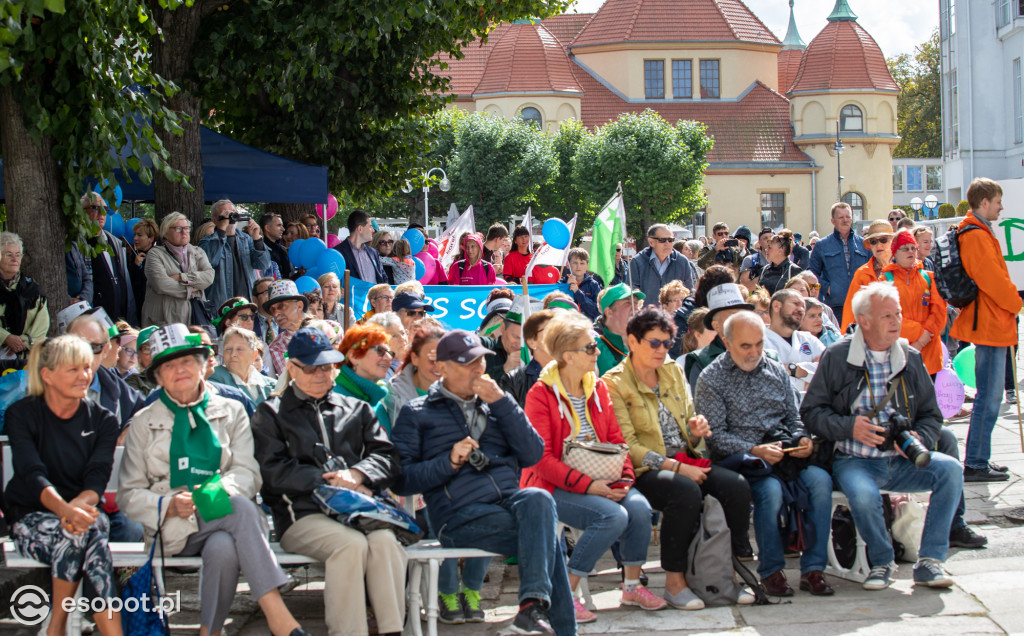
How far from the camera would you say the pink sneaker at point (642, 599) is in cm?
558

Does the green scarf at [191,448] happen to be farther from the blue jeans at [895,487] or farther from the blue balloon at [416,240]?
the blue balloon at [416,240]

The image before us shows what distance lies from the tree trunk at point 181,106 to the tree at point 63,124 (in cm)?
268

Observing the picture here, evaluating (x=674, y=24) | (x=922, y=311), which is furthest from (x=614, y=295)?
(x=674, y=24)

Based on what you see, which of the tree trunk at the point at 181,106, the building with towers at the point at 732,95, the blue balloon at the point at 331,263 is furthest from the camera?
the building with towers at the point at 732,95

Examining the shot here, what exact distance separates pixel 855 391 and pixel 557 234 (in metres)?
→ 6.05

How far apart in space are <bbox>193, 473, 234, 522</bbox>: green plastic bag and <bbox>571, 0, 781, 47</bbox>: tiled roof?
205 feet

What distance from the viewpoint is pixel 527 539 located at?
5090 mm

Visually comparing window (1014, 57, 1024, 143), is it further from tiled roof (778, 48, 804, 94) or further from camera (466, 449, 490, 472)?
camera (466, 449, 490, 472)

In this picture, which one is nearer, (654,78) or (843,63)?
(843,63)

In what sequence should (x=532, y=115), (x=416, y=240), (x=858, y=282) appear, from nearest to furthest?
(x=858, y=282)
(x=416, y=240)
(x=532, y=115)

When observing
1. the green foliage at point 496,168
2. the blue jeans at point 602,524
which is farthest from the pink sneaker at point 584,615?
the green foliage at point 496,168

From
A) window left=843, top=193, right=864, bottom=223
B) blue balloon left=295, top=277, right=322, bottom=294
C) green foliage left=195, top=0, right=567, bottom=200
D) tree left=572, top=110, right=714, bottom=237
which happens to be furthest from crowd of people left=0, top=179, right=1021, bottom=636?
window left=843, top=193, right=864, bottom=223

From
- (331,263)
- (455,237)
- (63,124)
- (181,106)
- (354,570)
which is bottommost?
(354,570)

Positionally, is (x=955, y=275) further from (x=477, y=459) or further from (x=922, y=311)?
(x=477, y=459)
